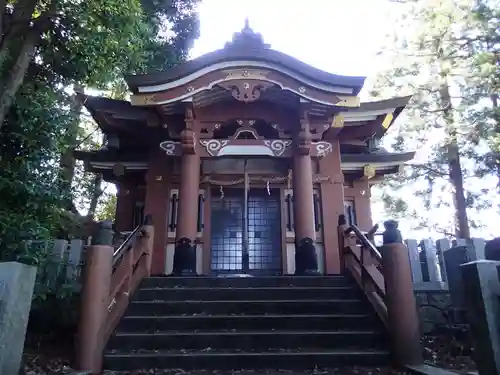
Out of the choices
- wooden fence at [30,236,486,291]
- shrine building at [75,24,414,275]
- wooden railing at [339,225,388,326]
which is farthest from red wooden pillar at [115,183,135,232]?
wooden railing at [339,225,388,326]

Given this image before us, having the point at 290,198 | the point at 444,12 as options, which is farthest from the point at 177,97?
the point at 444,12

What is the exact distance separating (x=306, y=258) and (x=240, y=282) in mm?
1695

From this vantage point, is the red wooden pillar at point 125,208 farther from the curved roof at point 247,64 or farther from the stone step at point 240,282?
the stone step at point 240,282

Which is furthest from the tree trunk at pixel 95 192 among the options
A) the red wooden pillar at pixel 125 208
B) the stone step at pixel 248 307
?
the stone step at pixel 248 307

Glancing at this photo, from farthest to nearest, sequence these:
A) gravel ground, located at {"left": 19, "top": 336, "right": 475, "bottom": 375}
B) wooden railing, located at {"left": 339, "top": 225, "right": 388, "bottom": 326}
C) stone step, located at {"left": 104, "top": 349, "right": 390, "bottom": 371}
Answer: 1. wooden railing, located at {"left": 339, "top": 225, "right": 388, "bottom": 326}
2. stone step, located at {"left": 104, "top": 349, "right": 390, "bottom": 371}
3. gravel ground, located at {"left": 19, "top": 336, "right": 475, "bottom": 375}

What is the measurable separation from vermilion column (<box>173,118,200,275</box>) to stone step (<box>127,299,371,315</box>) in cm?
171

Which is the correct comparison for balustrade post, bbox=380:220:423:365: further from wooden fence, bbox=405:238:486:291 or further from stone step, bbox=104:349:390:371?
wooden fence, bbox=405:238:486:291

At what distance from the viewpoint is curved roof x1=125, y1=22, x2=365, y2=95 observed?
862cm

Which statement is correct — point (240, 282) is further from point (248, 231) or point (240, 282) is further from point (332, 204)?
point (332, 204)

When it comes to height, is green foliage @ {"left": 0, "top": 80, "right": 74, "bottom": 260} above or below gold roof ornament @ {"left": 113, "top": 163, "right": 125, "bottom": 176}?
below

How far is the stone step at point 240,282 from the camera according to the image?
689 centimetres

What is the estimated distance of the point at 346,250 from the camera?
24.9 ft

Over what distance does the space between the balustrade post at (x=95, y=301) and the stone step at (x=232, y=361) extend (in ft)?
0.76

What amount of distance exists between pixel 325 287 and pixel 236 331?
1840 mm
